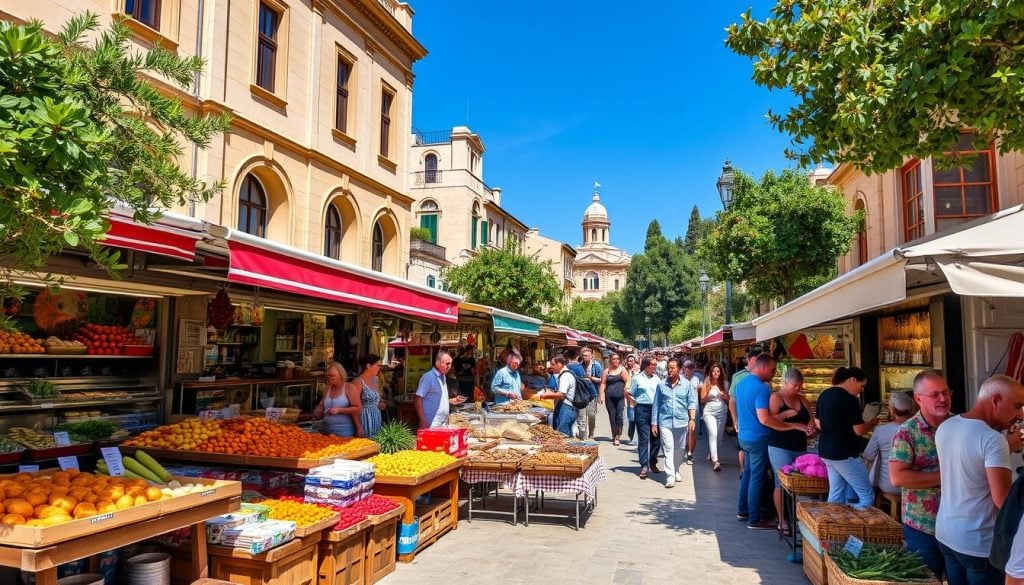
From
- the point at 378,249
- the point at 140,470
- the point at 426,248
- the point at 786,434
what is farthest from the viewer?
the point at 426,248

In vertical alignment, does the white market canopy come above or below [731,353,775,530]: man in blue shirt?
above

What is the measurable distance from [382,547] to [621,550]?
7.98ft

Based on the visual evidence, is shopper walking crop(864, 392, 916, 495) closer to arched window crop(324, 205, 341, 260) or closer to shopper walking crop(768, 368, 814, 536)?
shopper walking crop(768, 368, 814, 536)

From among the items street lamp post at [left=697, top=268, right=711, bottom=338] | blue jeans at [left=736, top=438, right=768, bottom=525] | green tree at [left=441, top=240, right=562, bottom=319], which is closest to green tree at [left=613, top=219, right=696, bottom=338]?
street lamp post at [left=697, top=268, right=711, bottom=338]

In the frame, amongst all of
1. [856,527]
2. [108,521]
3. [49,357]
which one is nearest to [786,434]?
[856,527]

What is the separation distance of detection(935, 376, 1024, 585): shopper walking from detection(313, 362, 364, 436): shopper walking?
5528 mm

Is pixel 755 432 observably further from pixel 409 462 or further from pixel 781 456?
pixel 409 462

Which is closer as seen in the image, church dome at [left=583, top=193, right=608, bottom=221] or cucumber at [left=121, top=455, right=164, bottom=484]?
cucumber at [left=121, top=455, right=164, bottom=484]

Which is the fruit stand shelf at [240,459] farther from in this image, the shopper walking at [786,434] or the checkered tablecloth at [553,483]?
the shopper walking at [786,434]

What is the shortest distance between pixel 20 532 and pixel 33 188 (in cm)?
172

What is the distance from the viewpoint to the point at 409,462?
6348 mm

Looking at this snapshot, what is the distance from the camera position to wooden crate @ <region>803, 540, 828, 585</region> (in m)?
4.87

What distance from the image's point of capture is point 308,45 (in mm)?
14750

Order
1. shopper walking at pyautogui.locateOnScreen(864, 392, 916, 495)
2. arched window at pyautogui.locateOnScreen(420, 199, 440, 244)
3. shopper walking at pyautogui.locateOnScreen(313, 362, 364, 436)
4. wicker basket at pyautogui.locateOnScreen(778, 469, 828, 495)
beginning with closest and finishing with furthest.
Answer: shopper walking at pyautogui.locateOnScreen(864, 392, 916, 495) < wicker basket at pyautogui.locateOnScreen(778, 469, 828, 495) < shopper walking at pyautogui.locateOnScreen(313, 362, 364, 436) < arched window at pyautogui.locateOnScreen(420, 199, 440, 244)
